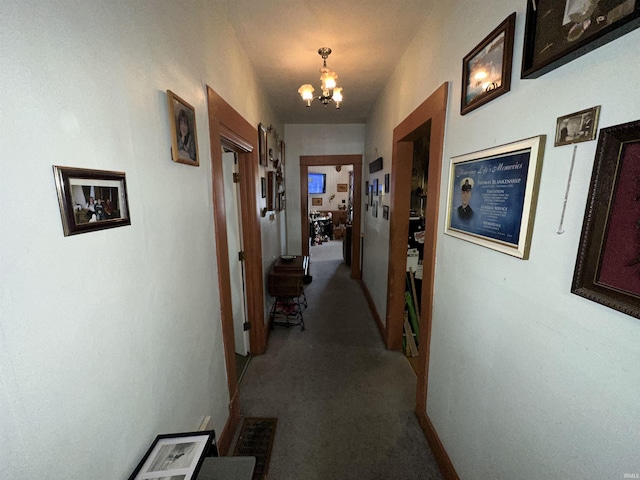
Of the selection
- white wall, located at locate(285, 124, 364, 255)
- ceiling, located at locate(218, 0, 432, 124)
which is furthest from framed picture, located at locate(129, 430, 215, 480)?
white wall, located at locate(285, 124, 364, 255)

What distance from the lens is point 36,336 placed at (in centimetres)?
56

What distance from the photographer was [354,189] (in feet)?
14.8

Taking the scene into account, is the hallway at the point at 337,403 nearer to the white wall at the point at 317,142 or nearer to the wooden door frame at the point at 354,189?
the wooden door frame at the point at 354,189

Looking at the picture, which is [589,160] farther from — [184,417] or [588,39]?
[184,417]

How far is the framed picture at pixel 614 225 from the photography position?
58cm

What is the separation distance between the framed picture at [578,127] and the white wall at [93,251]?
1.32 m

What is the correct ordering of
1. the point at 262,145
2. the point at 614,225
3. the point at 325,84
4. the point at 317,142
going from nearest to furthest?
the point at 614,225 → the point at 325,84 → the point at 262,145 → the point at 317,142

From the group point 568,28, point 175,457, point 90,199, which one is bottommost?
point 175,457

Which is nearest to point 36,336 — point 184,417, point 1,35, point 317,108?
point 1,35

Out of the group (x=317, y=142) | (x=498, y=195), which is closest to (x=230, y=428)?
(x=498, y=195)

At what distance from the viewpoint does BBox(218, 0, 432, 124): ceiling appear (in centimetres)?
153

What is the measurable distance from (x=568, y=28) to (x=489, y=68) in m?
0.37

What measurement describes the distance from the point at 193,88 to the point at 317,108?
2545mm

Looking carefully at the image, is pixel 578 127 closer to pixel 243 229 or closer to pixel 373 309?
pixel 243 229
